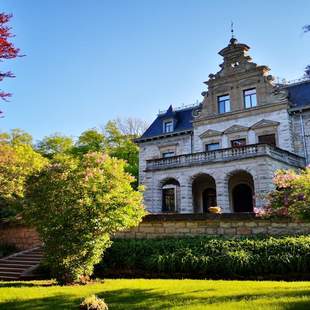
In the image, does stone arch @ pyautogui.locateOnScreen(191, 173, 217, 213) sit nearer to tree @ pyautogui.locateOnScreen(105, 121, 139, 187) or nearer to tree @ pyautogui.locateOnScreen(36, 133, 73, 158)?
tree @ pyautogui.locateOnScreen(105, 121, 139, 187)

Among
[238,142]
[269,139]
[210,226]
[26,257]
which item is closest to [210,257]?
[210,226]

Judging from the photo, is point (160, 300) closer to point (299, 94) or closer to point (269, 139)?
point (269, 139)

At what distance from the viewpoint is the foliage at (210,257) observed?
1143 cm

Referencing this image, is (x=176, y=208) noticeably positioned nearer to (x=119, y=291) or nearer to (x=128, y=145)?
(x=128, y=145)

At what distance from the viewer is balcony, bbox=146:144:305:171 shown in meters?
23.3

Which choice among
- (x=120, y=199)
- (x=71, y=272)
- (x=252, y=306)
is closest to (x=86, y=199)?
(x=120, y=199)

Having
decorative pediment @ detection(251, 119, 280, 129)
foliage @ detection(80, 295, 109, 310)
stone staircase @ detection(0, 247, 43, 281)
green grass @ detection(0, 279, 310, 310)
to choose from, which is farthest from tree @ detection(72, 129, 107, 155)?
foliage @ detection(80, 295, 109, 310)

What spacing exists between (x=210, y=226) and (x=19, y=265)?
8.41m

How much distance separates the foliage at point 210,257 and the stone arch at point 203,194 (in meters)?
14.3

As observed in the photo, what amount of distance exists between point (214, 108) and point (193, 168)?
6491 millimetres

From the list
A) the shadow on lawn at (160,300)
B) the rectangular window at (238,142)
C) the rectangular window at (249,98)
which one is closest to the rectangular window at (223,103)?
the rectangular window at (249,98)

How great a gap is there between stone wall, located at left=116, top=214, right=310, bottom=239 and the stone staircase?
3.90 metres

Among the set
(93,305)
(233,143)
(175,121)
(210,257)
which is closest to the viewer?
(93,305)

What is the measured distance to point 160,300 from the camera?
7.99 m
